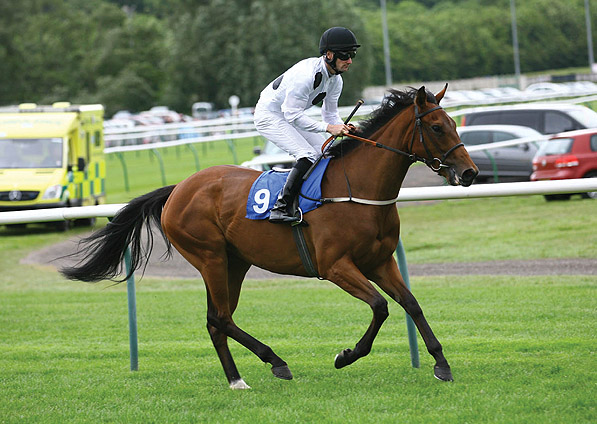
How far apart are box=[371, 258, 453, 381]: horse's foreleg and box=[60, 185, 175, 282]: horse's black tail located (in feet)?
5.72

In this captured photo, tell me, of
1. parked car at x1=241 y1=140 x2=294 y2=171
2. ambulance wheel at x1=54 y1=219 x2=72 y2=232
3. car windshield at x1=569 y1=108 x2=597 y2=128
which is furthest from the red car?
ambulance wheel at x1=54 y1=219 x2=72 y2=232

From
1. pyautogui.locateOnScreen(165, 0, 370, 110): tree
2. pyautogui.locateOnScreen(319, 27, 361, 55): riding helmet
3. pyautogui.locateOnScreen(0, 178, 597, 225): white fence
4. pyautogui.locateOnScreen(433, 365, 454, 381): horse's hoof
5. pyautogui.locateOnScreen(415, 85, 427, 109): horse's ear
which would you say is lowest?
pyautogui.locateOnScreen(433, 365, 454, 381): horse's hoof

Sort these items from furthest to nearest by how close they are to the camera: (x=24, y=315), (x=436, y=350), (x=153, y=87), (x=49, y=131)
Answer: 1. (x=153, y=87)
2. (x=49, y=131)
3. (x=24, y=315)
4. (x=436, y=350)

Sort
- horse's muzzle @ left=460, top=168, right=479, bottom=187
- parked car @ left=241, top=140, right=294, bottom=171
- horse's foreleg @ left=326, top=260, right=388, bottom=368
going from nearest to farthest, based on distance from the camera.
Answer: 1. horse's muzzle @ left=460, top=168, right=479, bottom=187
2. horse's foreleg @ left=326, top=260, right=388, bottom=368
3. parked car @ left=241, top=140, right=294, bottom=171

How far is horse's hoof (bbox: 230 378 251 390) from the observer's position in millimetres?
5598

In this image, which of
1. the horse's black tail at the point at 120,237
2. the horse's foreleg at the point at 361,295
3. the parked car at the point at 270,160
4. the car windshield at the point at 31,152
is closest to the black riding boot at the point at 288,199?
the horse's foreleg at the point at 361,295

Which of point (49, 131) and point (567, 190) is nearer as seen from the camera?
point (567, 190)

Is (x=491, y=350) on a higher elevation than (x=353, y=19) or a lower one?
lower

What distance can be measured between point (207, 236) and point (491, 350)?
2131 millimetres

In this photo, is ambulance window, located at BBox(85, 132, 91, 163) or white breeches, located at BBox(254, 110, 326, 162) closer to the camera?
white breeches, located at BBox(254, 110, 326, 162)

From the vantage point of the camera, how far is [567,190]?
5.85 metres

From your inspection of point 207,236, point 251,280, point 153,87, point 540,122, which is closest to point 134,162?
point 540,122

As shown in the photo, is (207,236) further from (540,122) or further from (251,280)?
(540,122)

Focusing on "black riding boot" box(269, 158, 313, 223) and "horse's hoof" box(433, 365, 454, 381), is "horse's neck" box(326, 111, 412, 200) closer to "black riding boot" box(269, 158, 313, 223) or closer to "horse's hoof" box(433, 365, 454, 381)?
"black riding boot" box(269, 158, 313, 223)
